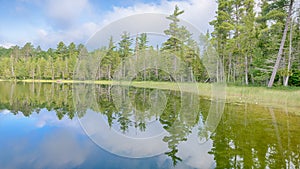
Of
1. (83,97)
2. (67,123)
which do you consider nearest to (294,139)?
(83,97)

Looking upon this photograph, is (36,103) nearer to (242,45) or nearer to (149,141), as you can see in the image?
(149,141)

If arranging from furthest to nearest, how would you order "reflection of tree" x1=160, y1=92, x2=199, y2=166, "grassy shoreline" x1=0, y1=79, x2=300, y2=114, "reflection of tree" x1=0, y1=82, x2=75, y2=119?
1. "grassy shoreline" x1=0, y1=79, x2=300, y2=114
2. "reflection of tree" x1=0, y1=82, x2=75, y2=119
3. "reflection of tree" x1=160, y1=92, x2=199, y2=166

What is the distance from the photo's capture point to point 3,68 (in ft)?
165

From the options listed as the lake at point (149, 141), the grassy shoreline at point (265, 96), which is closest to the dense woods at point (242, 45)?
the grassy shoreline at point (265, 96)

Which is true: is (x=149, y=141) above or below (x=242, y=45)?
below

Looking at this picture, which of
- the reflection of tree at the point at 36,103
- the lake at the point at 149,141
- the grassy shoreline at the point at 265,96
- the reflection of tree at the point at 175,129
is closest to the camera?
the lake at the point at 149,141

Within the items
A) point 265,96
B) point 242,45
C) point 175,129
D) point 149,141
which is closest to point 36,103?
point 175,129

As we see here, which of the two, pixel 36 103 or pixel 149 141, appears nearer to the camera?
pixel 149 141

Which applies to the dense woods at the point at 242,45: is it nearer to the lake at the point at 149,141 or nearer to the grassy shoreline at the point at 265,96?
the grassy shoreline at the point at 265,96

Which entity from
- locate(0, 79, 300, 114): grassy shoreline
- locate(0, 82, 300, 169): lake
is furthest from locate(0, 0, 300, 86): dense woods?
locate(0, 82, 300, 169): lake

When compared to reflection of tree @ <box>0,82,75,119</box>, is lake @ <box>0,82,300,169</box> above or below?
below

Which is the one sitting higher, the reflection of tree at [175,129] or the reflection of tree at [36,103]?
the reflection of tree at [36,103]

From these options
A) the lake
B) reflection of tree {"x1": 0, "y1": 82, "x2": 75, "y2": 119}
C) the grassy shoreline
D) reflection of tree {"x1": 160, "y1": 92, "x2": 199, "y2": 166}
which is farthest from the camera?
the grassy shoreline

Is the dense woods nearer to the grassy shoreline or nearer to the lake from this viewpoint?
the grassy shoreline
